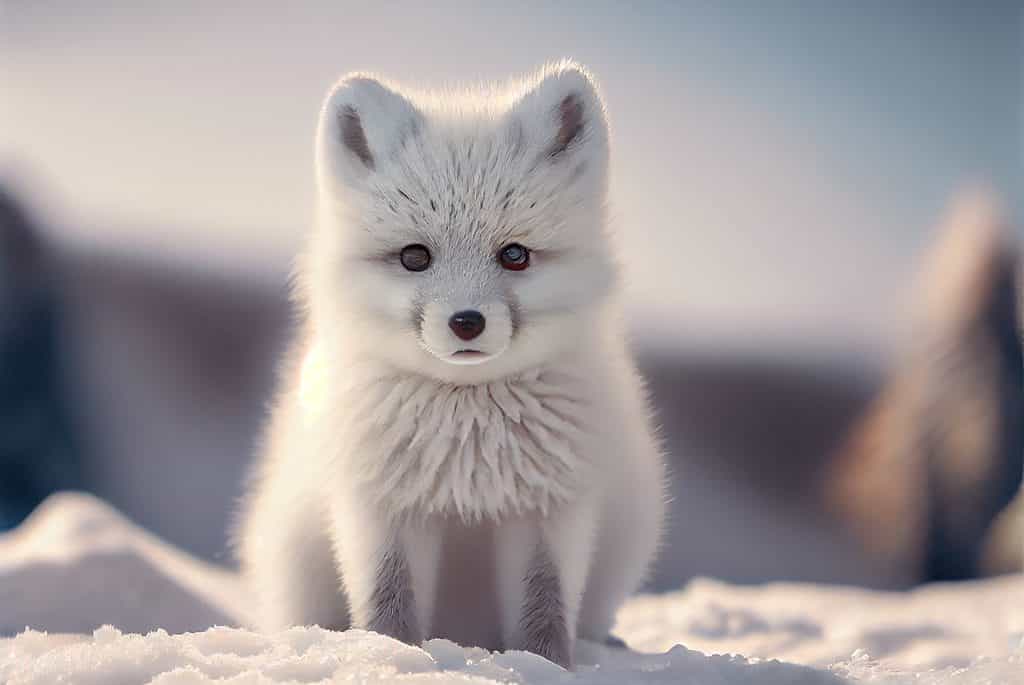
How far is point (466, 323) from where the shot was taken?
56.2 inches

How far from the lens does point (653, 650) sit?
2.12 m

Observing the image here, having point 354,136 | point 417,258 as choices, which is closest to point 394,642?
point 417,258

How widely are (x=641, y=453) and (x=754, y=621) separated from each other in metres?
0.88

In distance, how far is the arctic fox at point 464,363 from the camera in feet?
5.00

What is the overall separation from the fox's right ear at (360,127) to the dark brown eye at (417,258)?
0.16m

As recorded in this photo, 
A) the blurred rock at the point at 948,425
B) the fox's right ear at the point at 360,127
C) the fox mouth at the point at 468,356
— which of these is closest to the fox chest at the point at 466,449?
the fox mouth at the point at 468,356

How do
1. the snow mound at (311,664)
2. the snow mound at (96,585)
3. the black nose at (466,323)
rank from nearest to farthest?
the snow mound at (311,664)
the black nose at (466,323)
the snow mound at (96,585)

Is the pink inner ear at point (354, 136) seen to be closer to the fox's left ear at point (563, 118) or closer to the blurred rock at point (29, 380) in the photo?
the fox's left ear at point (563, 118)

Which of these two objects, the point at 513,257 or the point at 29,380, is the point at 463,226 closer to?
the point at 513,257

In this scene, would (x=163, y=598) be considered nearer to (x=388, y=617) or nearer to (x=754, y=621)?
(x=388, y=617)

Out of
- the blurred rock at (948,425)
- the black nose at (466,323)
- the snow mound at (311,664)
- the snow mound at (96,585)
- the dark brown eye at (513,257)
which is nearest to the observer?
the snow mound at (311,664)

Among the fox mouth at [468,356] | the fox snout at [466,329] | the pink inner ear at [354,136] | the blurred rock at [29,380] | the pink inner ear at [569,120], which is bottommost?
the blurred rock at [29,380]

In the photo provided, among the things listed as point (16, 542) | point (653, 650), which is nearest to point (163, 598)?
point (16, 542)

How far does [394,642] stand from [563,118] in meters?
0.87
